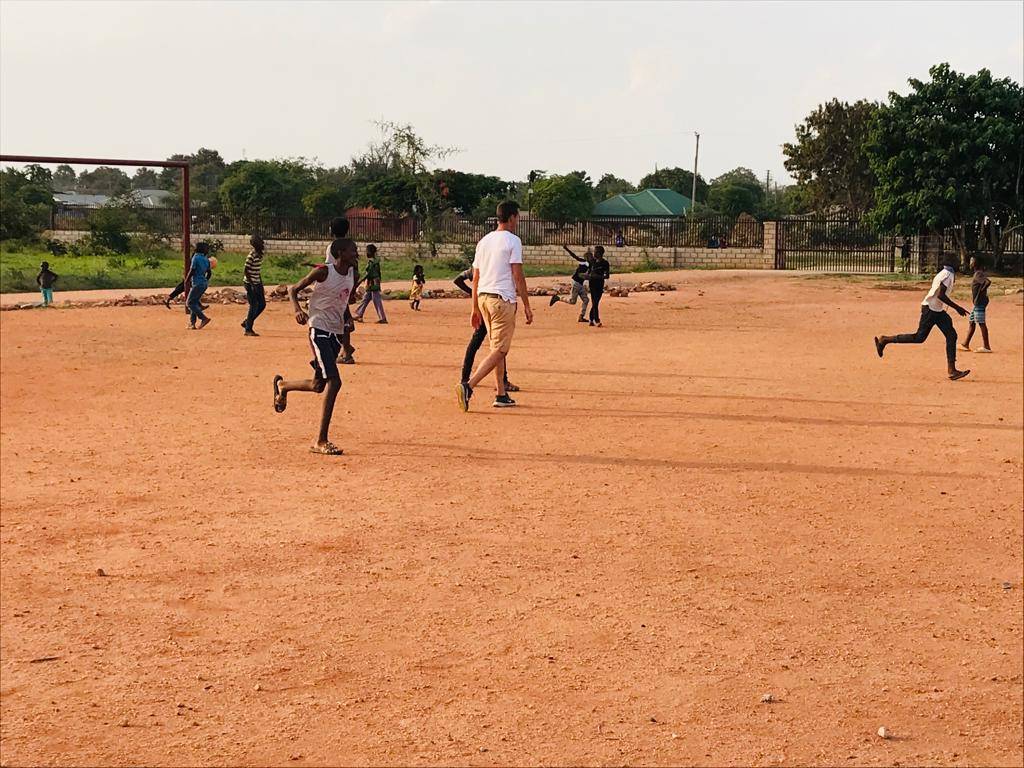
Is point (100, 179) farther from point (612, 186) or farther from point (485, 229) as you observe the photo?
point (485, 229)

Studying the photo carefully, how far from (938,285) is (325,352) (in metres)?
9.16

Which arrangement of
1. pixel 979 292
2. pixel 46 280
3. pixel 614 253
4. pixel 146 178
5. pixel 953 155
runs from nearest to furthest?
pixel 979 292 < pixel 46 280 < pixel 953 155 < pixel 614 253 < pixel 146 178

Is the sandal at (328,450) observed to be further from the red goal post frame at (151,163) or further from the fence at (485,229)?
the fence at (485,229)

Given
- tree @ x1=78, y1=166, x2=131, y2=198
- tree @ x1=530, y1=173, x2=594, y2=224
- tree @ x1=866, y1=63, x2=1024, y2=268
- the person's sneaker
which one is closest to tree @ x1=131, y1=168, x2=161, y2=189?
tree @ x1=78, y1=166, x2=131, y2=198

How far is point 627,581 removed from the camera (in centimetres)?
838

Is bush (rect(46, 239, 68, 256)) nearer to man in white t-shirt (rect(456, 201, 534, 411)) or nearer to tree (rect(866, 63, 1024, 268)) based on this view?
tree (rect(866, 63, 1024, 268))

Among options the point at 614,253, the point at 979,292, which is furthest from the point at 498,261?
the point at 614,253

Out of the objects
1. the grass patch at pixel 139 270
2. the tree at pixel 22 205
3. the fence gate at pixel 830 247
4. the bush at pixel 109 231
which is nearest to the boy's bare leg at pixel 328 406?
the grass patch at pixel 139 270

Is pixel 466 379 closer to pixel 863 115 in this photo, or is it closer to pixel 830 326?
pixel 830 326

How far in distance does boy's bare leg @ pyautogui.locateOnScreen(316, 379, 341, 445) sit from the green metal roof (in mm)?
63843

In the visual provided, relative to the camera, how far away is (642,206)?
76688mm

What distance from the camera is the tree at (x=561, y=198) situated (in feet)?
201

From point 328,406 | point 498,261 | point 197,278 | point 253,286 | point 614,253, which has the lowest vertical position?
point 328,406

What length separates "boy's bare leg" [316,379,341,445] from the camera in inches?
424
